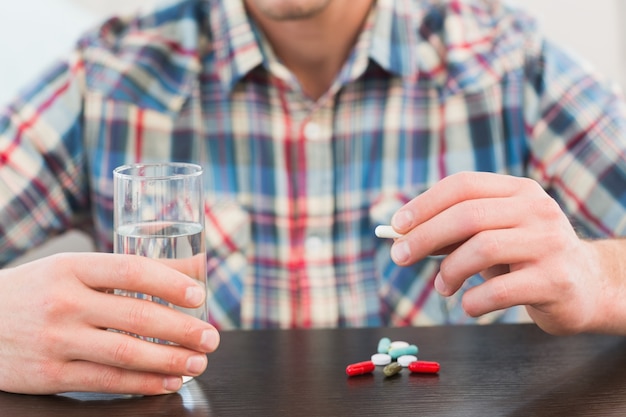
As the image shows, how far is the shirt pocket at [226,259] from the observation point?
144 cm

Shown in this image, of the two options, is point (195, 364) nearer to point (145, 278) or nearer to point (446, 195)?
point (145, 278)

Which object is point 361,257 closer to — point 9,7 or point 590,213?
point 590,213

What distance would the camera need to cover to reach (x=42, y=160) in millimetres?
1465

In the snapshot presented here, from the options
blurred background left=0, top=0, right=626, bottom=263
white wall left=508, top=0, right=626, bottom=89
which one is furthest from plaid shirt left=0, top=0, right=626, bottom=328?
white wall left=508, top=0, right=626, bottom=89

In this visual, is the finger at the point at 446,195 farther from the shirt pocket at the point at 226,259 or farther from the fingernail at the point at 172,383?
the shirt pocket at the point at 226,259

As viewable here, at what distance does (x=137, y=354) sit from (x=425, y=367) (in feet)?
0.90

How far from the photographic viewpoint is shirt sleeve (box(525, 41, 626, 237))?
1457 millimetres

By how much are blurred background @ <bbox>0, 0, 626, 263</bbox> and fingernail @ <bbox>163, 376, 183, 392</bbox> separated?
83 centimetres

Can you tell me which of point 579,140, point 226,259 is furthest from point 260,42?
point 579,140

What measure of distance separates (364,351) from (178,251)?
9.4 inches

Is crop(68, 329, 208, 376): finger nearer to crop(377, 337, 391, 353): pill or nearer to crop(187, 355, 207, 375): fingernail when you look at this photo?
crop(187, 355, 207, 375): fingernail

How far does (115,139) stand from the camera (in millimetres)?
1482

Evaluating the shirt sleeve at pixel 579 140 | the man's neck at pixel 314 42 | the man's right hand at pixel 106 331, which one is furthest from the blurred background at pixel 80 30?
the man's right hand at pixel 106 331

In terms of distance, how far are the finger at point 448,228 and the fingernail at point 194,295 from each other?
0.19 meters
